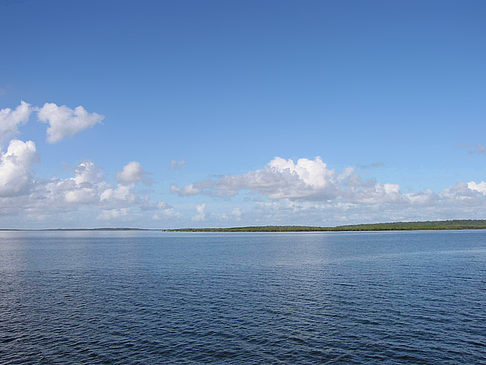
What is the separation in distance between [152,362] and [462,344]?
1085 inches

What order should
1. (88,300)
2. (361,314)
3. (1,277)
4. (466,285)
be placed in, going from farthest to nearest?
(1,277) → (466,285) → (88,300) → (361,314)

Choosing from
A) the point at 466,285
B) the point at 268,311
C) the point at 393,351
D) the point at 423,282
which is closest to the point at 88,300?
the point at 268,311

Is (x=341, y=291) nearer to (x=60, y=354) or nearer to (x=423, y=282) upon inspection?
(x=423, y=282)

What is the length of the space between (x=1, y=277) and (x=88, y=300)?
34151mm

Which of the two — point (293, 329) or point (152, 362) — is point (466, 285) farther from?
point (152, 362)

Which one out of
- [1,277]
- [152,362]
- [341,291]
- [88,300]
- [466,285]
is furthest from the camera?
[1,277]

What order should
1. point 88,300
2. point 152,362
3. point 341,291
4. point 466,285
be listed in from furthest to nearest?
1. point 466,285
2. point 341,291
3. point 88,300
4. point 152,362

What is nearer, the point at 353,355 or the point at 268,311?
the point at 353,355

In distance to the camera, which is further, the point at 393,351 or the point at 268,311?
the point at 268,311

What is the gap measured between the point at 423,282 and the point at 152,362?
169ft

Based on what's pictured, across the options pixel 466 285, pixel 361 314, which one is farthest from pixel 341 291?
pixel 466 285

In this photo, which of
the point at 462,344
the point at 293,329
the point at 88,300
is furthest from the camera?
the point at 88,300

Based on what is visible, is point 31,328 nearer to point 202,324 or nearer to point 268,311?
point 202,324

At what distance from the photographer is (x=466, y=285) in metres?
61.4
